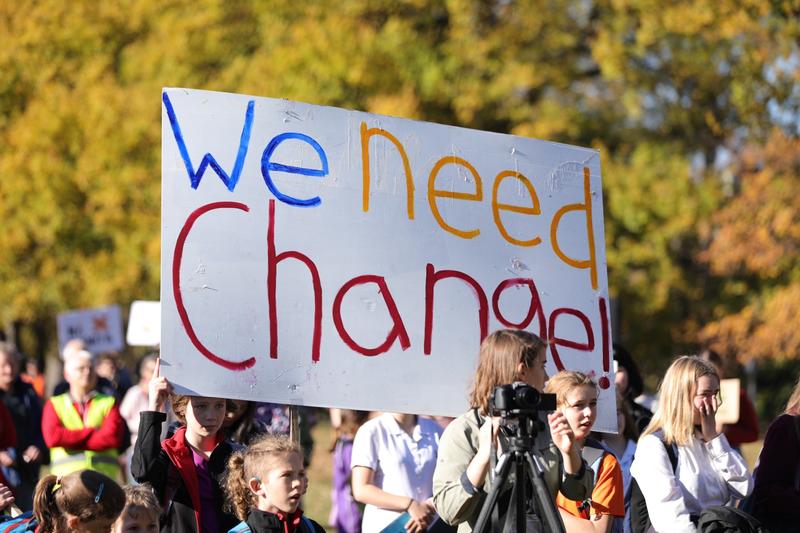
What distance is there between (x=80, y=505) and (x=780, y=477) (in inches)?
113

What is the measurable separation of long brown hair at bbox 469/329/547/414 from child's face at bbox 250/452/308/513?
0.73m

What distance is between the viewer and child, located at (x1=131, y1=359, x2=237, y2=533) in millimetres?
4996

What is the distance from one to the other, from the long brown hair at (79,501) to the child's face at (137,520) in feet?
0.61

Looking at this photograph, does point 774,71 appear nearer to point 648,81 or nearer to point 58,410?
point 648,81

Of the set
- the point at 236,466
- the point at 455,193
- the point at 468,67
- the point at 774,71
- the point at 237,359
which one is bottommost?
the point at 236,466

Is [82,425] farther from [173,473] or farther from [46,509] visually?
[46,509]

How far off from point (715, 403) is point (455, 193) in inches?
56.2

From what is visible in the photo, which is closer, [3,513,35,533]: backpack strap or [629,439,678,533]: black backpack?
[3,513,35,533]: backpack strap

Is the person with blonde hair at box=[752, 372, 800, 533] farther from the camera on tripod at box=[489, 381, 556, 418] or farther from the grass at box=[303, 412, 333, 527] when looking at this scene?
the grass at box=[303, 412, 333, 527]

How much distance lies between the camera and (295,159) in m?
5.48

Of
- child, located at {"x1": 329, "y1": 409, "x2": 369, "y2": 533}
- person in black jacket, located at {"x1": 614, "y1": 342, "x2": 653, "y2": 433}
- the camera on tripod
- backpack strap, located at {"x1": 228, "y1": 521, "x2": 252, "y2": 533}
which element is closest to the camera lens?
the camera on tripod

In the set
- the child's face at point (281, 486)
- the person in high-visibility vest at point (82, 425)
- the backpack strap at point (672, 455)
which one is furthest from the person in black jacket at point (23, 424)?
the backpack strap at point (672, 455)

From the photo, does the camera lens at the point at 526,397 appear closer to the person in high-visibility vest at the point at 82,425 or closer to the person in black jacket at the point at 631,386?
the person in black jacket at the point at 631,386

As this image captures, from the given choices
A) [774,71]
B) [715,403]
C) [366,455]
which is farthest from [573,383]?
[774,71]
